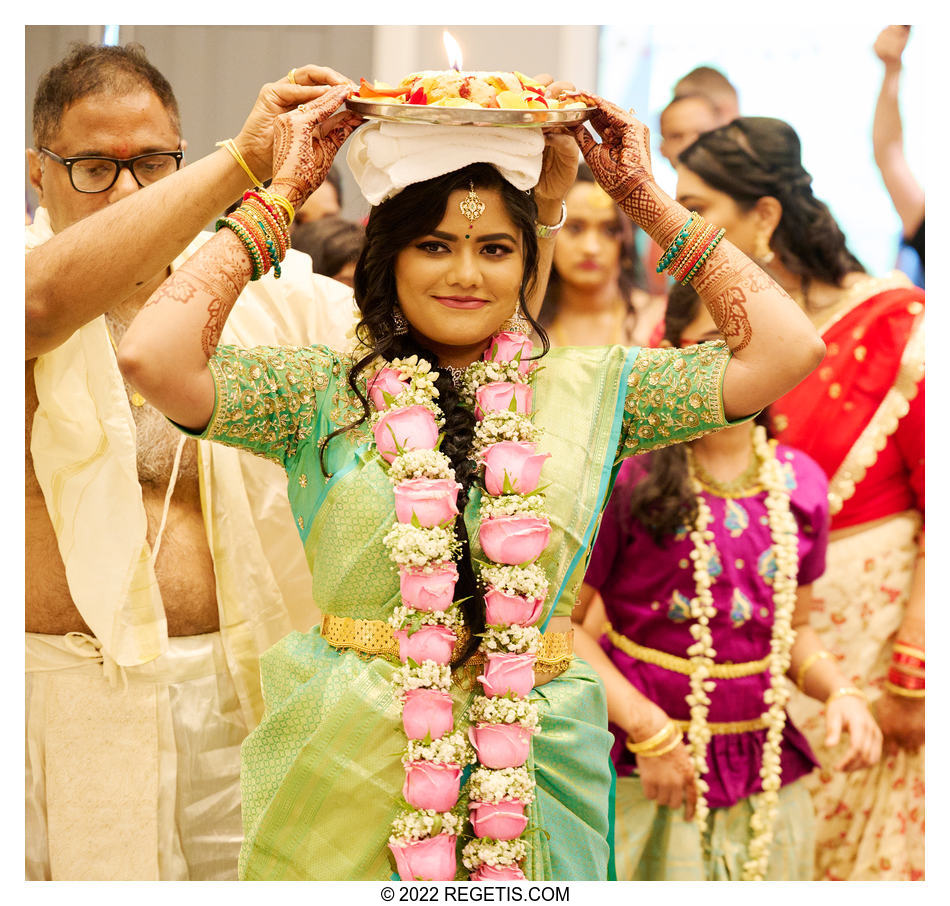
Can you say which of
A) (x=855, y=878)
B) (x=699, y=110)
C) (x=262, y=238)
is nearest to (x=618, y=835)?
(x=855, y=878)

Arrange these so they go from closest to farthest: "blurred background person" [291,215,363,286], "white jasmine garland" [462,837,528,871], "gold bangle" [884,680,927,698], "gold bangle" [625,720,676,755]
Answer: "white jasmine garland" [462,837,528,871], "gold bangle" [625,720,676,755], "gold bangle" [884,680,927,698], "blurred background person" [291,215,363,286]

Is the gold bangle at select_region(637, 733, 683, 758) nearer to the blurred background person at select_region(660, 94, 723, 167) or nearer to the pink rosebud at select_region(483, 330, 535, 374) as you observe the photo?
the pink rosebud at select_region(483, 330, 535, 374)

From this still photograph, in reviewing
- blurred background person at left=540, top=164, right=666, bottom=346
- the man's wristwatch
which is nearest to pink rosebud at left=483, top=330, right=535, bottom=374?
the man's wristwatch

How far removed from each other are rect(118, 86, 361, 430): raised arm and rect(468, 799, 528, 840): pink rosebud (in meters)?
0.76

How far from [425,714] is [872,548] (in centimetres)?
199

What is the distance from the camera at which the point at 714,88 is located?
3.95 metres

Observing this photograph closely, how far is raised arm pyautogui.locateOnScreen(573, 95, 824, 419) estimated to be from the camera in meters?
1.89

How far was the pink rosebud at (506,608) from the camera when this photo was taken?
6.04 ft

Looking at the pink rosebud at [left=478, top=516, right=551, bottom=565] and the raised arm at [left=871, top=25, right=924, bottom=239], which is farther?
the raised arm at [left=871, top=25, right=924, bottom=239]

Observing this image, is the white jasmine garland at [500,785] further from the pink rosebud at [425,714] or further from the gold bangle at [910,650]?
the gold bangle at [910,650]

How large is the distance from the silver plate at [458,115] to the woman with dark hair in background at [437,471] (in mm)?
48

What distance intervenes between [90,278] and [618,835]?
1.77 meters

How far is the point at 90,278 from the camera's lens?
2145mm

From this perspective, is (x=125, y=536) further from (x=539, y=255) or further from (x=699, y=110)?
(x=699, y=110)
